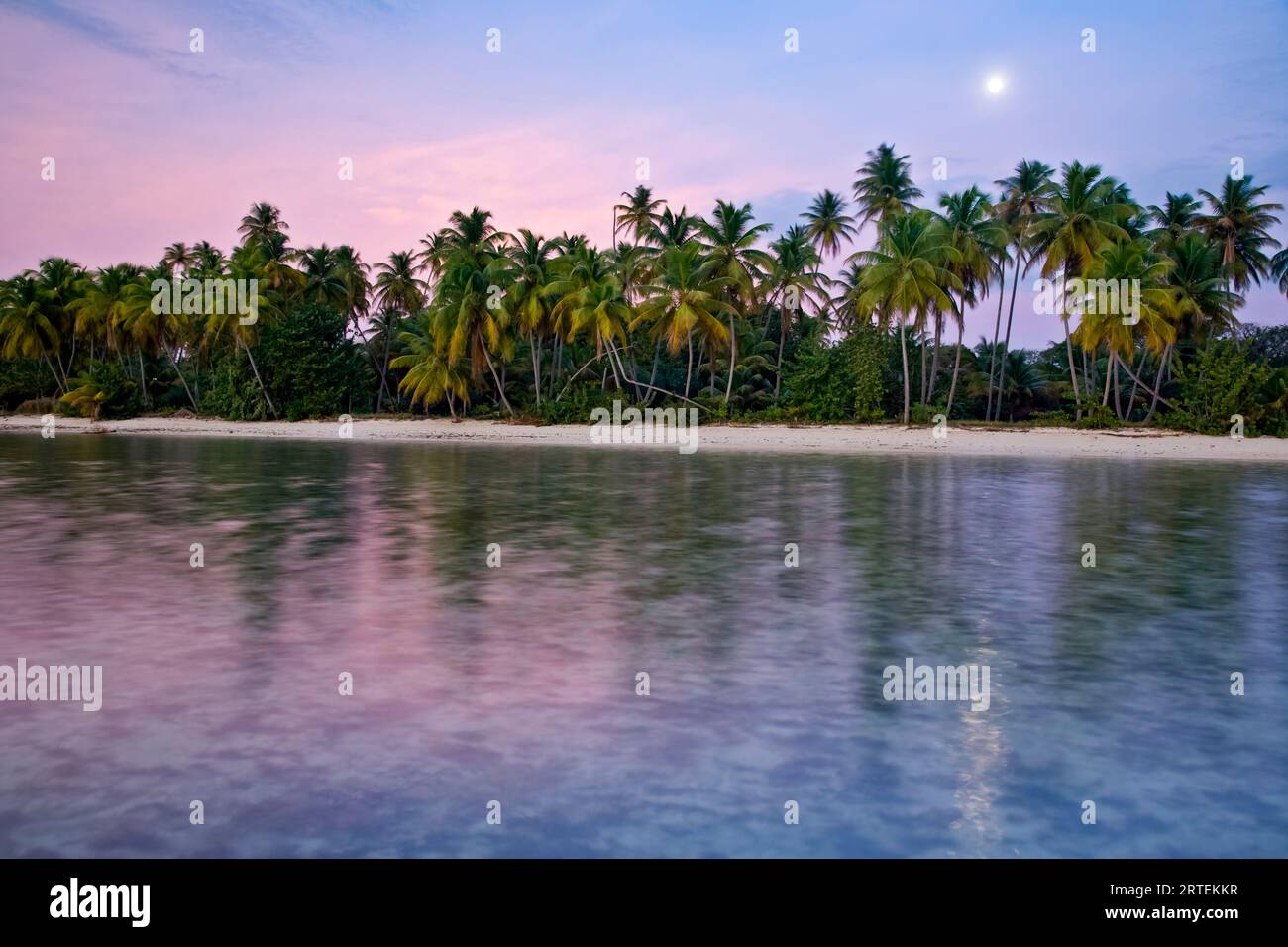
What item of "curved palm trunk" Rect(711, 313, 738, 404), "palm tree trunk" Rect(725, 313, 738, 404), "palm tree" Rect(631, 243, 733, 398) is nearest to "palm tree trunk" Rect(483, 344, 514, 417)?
"palm tree" Rect(631, 243, 733, 398)

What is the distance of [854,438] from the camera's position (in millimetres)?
42688

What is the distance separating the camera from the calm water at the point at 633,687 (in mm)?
4973

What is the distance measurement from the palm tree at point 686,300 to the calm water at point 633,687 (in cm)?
2860

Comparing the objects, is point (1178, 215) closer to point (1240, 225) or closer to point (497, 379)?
point (1240, 225)

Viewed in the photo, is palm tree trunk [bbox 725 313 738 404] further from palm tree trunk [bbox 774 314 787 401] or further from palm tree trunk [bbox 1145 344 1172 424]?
palm tree trunk [bbox 1145 344 1172 424]

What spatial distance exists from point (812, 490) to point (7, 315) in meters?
58.6

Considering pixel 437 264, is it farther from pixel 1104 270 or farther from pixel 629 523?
pixel 629 523

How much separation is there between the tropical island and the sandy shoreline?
1771 millimetres

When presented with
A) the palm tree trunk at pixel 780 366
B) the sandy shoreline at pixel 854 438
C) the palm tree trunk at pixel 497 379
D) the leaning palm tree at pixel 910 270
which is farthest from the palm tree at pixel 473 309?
the leaning palm tree at pixel 910 270

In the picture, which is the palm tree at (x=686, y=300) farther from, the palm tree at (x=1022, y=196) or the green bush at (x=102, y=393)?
the green bush at (x=102, y=393)

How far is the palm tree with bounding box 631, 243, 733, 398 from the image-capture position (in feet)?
148

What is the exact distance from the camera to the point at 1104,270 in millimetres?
40812

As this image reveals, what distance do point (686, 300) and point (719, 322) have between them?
2703 millimetres

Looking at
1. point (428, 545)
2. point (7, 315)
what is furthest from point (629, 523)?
point (7, 315)
